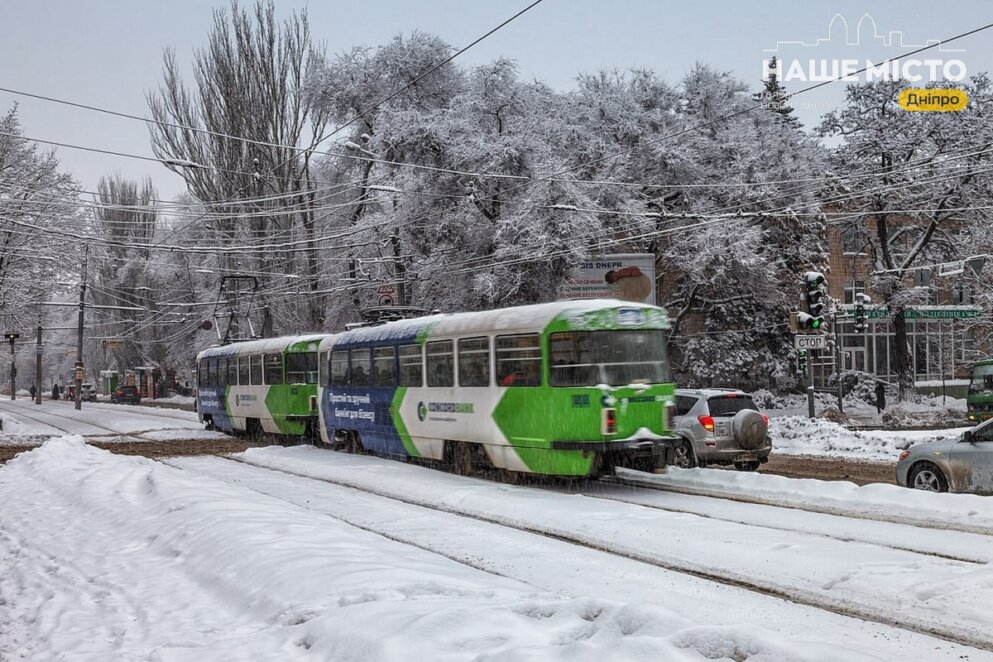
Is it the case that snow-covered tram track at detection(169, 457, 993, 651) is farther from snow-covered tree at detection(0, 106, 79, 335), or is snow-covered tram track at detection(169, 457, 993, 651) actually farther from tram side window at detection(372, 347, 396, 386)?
snow-covered tree at detection(0, 106, 79, 335)

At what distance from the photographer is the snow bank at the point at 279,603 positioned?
19.1 feet

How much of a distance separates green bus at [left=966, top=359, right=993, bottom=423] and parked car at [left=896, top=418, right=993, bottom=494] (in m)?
20.7

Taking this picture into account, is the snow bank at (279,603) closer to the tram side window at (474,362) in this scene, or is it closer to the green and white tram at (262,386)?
the tram side window at (474,362)

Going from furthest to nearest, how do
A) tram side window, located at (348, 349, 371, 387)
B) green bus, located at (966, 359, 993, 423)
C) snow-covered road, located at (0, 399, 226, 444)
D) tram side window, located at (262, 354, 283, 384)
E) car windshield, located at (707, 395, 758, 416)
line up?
green bus, located at (966, 359, 993, 423), snow-covered road, located at (0, 399, 226, 444), tram side window, located at (262, 354, 283, 384), tram side window, located at (348, 349, 371, 387), car windshield, located at (707, 395, 758, 416)

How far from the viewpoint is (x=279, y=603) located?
7.28 metres

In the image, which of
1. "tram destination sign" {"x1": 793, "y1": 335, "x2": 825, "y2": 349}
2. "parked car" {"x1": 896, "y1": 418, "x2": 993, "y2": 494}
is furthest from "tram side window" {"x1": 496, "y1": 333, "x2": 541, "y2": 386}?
"tram destination sign" {"x1": 793, "y1": 335, "x2": 825, "y2": 349}

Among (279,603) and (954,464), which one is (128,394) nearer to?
(954,464)

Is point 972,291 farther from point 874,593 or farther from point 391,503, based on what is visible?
point 874,593

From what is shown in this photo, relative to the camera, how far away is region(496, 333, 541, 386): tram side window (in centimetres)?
1538

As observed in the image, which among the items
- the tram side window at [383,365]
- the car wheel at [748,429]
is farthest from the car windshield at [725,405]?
the tram side window at [383,365]

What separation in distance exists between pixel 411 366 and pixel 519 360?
4034 mm

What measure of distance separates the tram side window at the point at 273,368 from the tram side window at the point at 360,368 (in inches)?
205

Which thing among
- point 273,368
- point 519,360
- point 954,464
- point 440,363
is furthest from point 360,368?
point 954,464

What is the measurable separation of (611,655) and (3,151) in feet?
130
